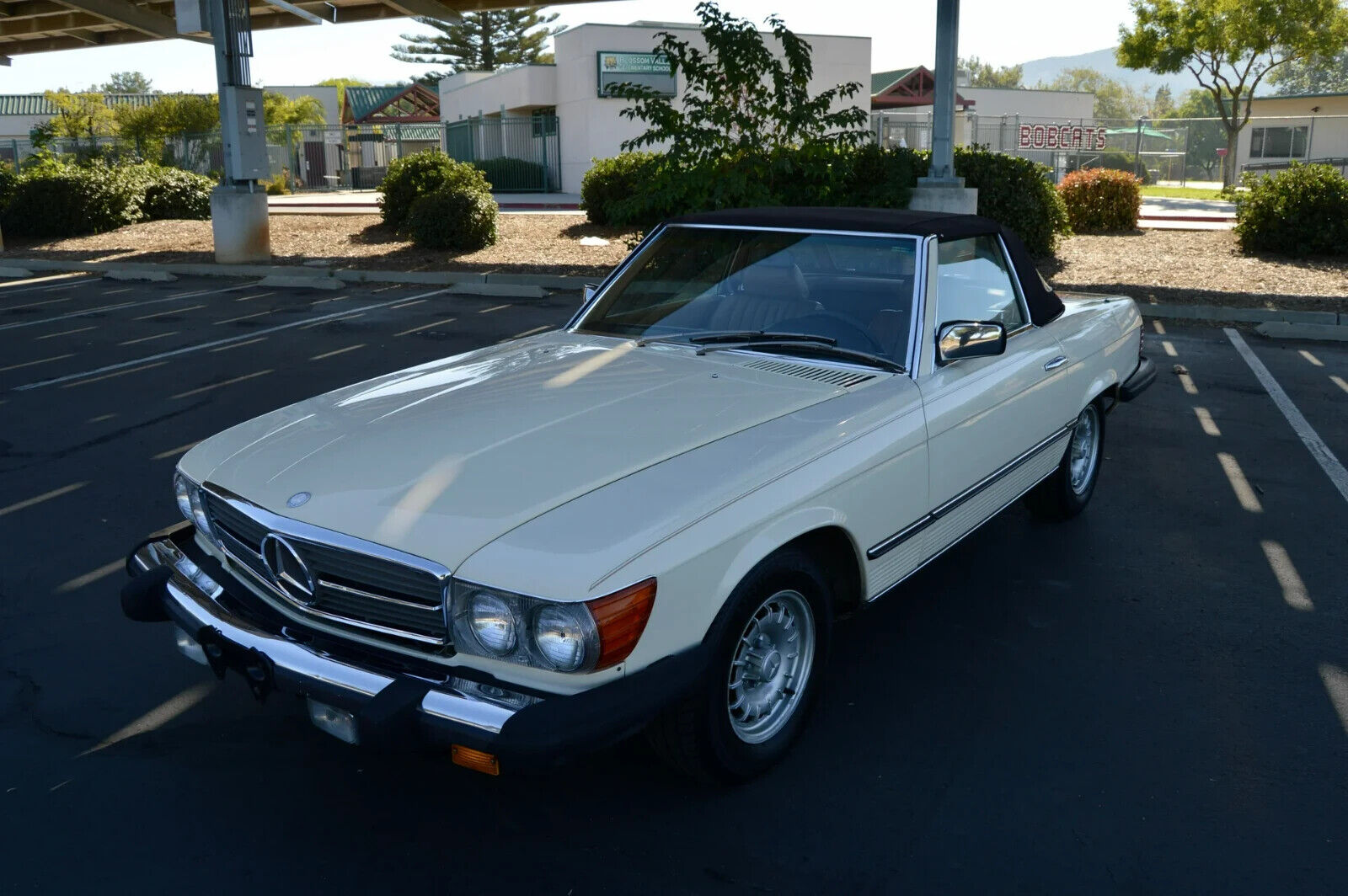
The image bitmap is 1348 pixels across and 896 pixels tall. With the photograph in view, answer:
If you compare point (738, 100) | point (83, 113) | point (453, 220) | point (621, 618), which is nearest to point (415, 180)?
point (453, 220)

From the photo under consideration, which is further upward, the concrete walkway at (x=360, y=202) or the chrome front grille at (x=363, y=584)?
the concrete walkway at (x=360, y=202)

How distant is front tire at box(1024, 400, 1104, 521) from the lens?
541 centimetres

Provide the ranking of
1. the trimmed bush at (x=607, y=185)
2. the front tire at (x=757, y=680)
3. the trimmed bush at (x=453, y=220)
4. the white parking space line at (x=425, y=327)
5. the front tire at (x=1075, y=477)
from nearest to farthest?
the front tire at (x=757, y=680) → the front tire at (x=1075, y=477) → the white parking space line at (x=425, y=327) → the trimmed bush at (x=453, y=220) → the trimmed bush at (x=607, y=185)

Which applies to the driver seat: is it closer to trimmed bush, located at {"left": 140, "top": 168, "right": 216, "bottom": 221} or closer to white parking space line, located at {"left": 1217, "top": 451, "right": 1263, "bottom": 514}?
white parking space line, located at {"left": 1217, "top": 451, "right": 1263, "bottom": 514}

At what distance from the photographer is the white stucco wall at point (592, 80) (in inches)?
1378

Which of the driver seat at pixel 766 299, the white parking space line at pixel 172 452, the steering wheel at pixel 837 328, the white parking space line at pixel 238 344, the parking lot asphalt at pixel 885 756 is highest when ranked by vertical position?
the driver seat at pixel 766 299

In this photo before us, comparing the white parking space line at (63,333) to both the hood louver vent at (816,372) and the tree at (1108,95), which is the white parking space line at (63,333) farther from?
the tree at (1108,95)

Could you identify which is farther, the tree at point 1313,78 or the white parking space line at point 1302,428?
the tree at point 1313,78

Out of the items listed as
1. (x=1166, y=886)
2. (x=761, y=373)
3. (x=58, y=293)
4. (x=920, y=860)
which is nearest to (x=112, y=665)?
(x=761, y=373)

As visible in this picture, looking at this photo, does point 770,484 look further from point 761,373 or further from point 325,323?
point 325,323

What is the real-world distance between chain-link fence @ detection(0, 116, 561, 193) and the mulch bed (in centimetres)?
827

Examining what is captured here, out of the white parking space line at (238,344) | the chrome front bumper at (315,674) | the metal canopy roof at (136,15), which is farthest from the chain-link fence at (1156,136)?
the chrome front bumper at (315,674)

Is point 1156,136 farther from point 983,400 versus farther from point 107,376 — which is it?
point 983,400

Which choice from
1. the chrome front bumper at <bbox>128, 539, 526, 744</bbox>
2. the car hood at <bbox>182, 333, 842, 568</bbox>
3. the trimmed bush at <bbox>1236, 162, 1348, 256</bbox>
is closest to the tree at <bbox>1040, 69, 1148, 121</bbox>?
the trimmed bush at <bbox>1236, 162, 1348, 256</bbox>
